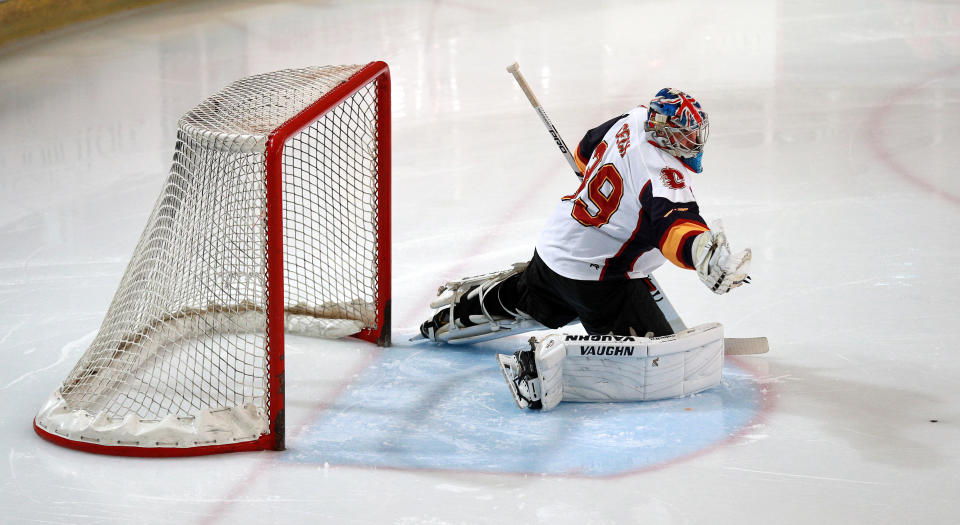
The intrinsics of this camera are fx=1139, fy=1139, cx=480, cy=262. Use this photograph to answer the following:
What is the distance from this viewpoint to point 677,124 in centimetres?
290

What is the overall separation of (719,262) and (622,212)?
44 cm

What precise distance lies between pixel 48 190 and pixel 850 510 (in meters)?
3.81

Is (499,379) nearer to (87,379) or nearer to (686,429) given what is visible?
(686,429)

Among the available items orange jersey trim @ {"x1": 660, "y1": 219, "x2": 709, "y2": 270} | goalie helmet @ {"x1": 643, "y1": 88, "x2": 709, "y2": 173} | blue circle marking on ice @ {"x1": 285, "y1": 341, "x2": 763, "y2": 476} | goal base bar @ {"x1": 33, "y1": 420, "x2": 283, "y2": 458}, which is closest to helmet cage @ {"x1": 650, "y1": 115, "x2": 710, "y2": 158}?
goalie helmet @ {"x1": 643, "y1": 88, "x2": 709, "y2": 173}

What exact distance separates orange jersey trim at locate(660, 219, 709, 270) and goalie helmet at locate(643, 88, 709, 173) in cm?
26

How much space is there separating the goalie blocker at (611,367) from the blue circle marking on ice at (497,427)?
0.13ft

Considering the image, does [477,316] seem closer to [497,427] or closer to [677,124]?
[497,427]

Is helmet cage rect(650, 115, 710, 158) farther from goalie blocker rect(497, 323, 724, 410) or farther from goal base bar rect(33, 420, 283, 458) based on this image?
goal base bar rect(33, 420, 283, 458)

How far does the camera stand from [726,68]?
679 centimetres

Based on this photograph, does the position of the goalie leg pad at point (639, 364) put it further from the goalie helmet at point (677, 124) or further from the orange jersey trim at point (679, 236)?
the goalie helmet at point (677, 124)

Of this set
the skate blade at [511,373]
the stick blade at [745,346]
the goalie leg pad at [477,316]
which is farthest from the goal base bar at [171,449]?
the stick blade at [745,346]

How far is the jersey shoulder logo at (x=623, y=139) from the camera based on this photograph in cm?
302

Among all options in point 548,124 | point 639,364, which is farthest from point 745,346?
point 548,124

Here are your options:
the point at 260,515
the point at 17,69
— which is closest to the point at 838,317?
the point at 260,515
